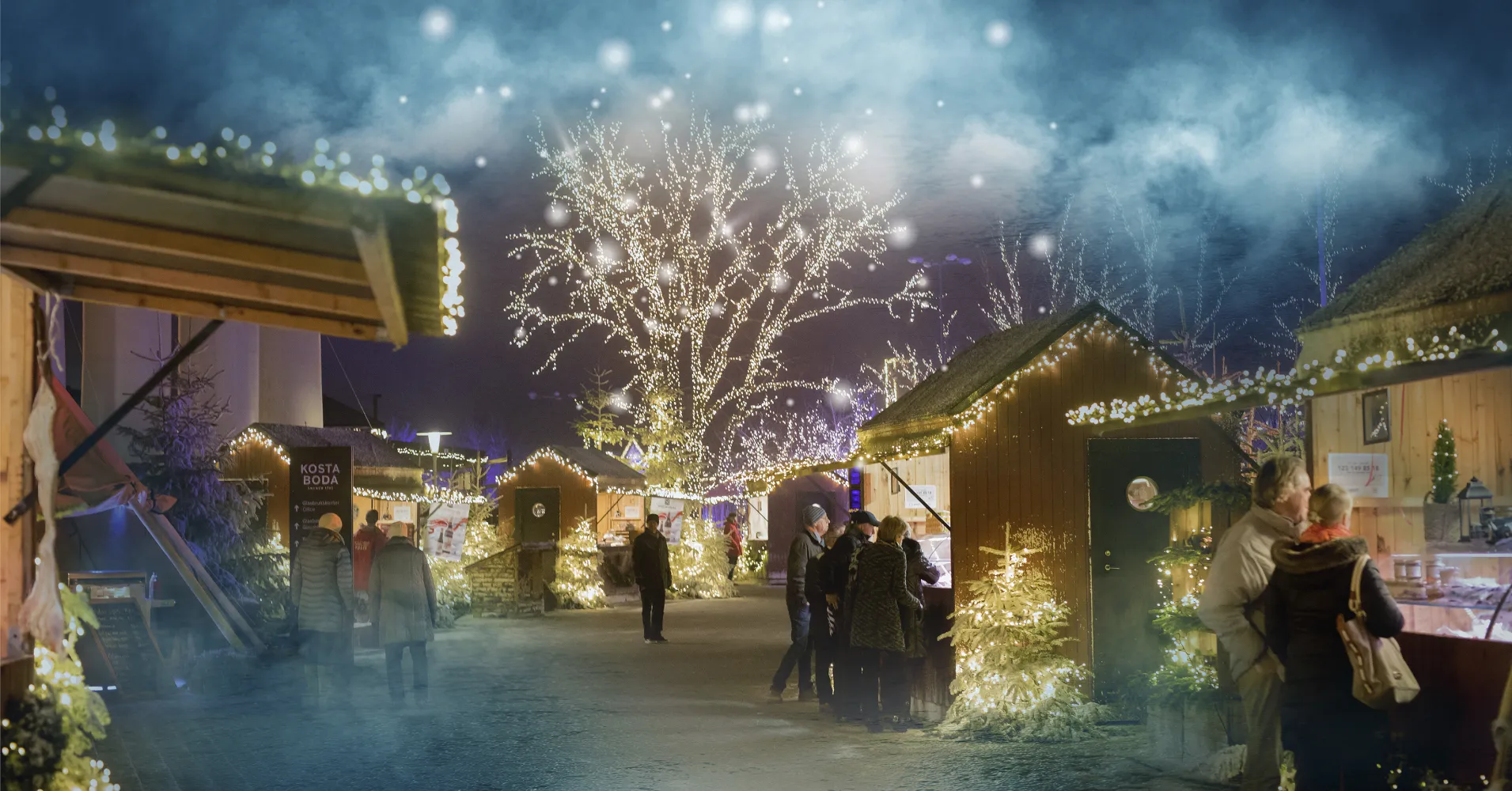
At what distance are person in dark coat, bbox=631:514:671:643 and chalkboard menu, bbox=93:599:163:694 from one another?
714 centimetres

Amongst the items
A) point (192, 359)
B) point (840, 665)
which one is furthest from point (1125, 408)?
point (192, 359)

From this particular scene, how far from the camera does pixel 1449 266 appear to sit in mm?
11602

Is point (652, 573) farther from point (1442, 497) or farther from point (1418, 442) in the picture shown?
point (1442, 497)

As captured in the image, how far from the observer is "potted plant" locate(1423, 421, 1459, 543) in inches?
356

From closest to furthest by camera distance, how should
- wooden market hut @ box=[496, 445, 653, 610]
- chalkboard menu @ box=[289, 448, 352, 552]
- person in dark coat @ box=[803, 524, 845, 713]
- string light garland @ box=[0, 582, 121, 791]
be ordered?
string light garland @ box=[0, 582, 121, 791] < person in dark coat @ box=[803, 524, 845, 713] < chalkboard menu @ box=[289, 448, 352, 552] < wooden market hut @ box=[496, 445, 653, 610]

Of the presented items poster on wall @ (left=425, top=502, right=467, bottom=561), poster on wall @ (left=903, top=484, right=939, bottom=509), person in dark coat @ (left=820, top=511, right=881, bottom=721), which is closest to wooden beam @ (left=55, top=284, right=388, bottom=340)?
person in dark coat @ (left=820, top=511, right=881, bottom=721)

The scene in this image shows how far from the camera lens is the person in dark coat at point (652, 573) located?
19.0 meters

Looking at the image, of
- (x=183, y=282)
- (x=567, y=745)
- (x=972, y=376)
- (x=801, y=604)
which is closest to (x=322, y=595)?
(x=567, y=745)

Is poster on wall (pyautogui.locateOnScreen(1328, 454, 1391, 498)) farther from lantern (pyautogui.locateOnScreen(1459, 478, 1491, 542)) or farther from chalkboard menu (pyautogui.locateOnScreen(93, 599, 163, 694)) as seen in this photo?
chalkboard menu (pyautogui.locateOnScreen(93, 599, 163, 694))

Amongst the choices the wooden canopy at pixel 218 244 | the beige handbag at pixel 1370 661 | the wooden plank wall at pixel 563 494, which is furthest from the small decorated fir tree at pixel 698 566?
the beige handbag at pixel 1370 661

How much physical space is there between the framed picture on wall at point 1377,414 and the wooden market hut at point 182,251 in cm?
758

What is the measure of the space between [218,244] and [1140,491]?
7.95m

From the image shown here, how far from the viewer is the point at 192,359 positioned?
24875 mm

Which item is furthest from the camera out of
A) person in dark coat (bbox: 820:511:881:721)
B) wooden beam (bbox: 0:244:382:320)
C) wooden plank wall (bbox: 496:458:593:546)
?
wooden plank wall (bbox: 496:458:593:546)
